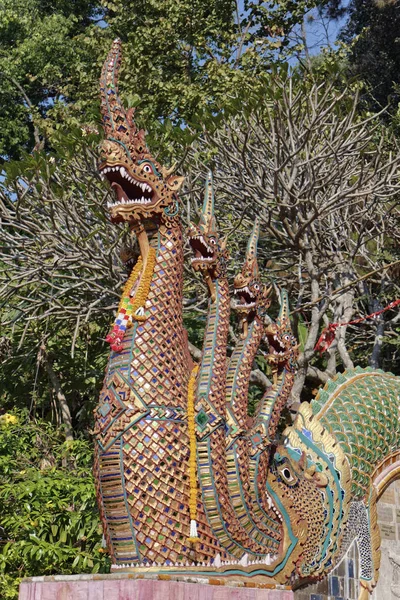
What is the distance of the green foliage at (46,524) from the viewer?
771cm

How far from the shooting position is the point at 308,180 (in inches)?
421

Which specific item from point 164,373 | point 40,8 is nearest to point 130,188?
point 164,373

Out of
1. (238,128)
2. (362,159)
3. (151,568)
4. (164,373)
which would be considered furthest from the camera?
(238,128)

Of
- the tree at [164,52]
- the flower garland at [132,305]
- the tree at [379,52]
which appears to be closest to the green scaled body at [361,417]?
the flower garland at [132,305]

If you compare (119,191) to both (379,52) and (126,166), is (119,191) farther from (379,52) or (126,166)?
(379,52)

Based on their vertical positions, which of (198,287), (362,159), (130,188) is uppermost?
(362,159)

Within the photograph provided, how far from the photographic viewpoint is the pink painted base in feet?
14.0

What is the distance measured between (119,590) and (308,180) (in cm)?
724

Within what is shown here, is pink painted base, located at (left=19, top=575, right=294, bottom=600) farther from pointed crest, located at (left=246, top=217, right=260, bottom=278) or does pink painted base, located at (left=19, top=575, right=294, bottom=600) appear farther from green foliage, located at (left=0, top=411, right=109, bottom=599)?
green foliage, located at (left=0, top=411, right=109, bottom=599)

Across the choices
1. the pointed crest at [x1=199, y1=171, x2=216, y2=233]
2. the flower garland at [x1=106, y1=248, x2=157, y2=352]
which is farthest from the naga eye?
the pointed crest at [x1=199, y1=171, x2=216, y2=233]

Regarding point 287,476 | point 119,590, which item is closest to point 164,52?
point 287,476

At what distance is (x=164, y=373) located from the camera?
16.1 ft

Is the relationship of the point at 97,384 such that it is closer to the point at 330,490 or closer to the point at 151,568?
the point at 330,490

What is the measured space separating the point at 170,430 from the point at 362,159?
650 cm
